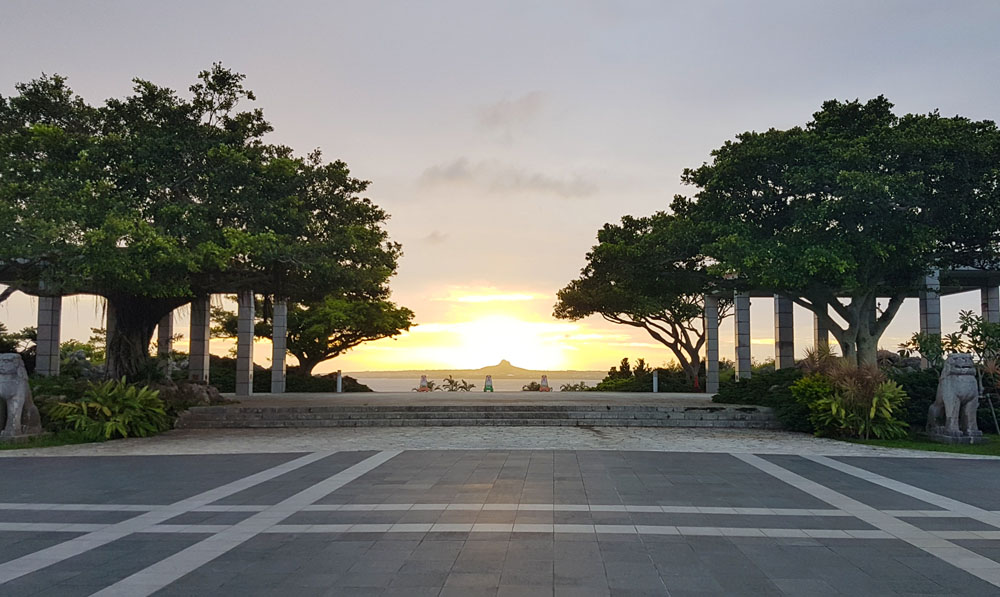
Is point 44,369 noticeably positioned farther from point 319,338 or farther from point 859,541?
point 859,541

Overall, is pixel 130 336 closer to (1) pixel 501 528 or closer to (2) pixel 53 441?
(2) pixel 53 441

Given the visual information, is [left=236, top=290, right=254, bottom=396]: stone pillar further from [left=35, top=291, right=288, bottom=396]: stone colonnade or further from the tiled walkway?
the tiled walkway

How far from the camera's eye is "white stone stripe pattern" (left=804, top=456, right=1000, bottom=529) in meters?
7.86

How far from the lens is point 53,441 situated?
50.4 feet

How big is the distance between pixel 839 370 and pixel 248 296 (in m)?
22.4

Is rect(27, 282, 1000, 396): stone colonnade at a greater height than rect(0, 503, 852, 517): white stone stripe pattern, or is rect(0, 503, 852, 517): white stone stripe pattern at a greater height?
rect(27, 282, 1000, 396): stone colonnade

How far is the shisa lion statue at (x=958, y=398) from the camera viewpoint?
48.2ft

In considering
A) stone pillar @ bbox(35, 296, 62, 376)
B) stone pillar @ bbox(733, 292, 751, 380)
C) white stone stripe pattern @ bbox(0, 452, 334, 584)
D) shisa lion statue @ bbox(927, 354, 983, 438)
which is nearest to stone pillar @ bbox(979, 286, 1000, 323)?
stone pillar @ bbox(733, 292, 751, 380)

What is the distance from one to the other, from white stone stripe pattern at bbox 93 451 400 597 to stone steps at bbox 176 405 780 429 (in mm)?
8945

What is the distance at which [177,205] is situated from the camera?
17234 mm

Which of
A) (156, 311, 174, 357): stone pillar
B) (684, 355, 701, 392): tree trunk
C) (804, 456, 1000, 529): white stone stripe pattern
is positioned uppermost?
(156, 311, 174, 357): stone pillar

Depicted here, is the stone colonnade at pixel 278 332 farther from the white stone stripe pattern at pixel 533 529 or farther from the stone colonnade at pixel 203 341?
the white stone stripe pattern at pixel 533 529

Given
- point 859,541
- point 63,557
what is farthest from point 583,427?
point 63,557

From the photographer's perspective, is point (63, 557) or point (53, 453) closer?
point (63, 557)
